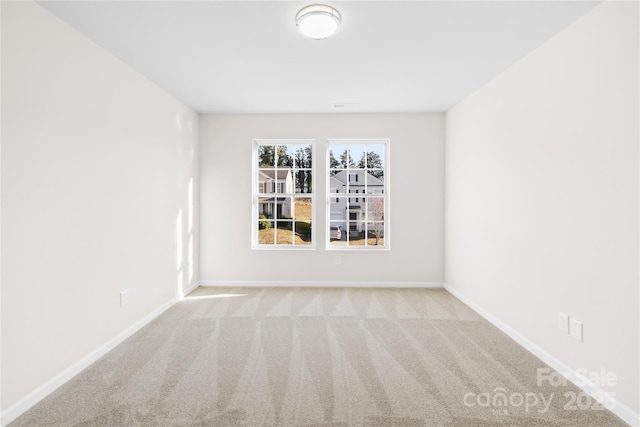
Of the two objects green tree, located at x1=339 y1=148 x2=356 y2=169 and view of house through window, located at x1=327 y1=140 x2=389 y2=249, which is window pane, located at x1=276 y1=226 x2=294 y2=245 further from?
green tree, located at x1=339 y1=148 x2=356 y2=169

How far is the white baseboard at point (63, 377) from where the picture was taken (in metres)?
1.83

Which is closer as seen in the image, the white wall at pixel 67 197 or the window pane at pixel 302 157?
the white wall at pixel 67 197

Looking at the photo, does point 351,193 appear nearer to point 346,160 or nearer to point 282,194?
point 346,160

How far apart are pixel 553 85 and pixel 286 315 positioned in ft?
10.3

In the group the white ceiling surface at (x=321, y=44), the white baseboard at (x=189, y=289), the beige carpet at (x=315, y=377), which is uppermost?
the white ceiling surface at (x=321, y=44)

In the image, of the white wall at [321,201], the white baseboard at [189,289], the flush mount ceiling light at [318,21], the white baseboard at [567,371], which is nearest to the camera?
the white baseboard at [567,371]

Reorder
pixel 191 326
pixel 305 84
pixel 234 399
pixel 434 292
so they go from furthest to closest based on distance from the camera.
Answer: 1. pixel 434 292
2. pixel 305 84
3. pixel 191 326
4. pixel 234 399

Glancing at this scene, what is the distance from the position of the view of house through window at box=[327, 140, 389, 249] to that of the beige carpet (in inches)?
57.0

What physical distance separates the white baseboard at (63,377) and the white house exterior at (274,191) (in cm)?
212

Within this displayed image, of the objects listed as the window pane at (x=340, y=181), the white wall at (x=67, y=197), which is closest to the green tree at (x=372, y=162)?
the window pane at (x=340, y=181)

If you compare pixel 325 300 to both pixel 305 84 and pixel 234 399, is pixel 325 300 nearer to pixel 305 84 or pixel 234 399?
pixel 234 399

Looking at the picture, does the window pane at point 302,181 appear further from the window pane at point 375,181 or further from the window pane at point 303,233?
the window pane at point 375,181

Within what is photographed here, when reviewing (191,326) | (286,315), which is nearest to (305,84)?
(286,315)

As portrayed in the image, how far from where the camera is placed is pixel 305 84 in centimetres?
344
